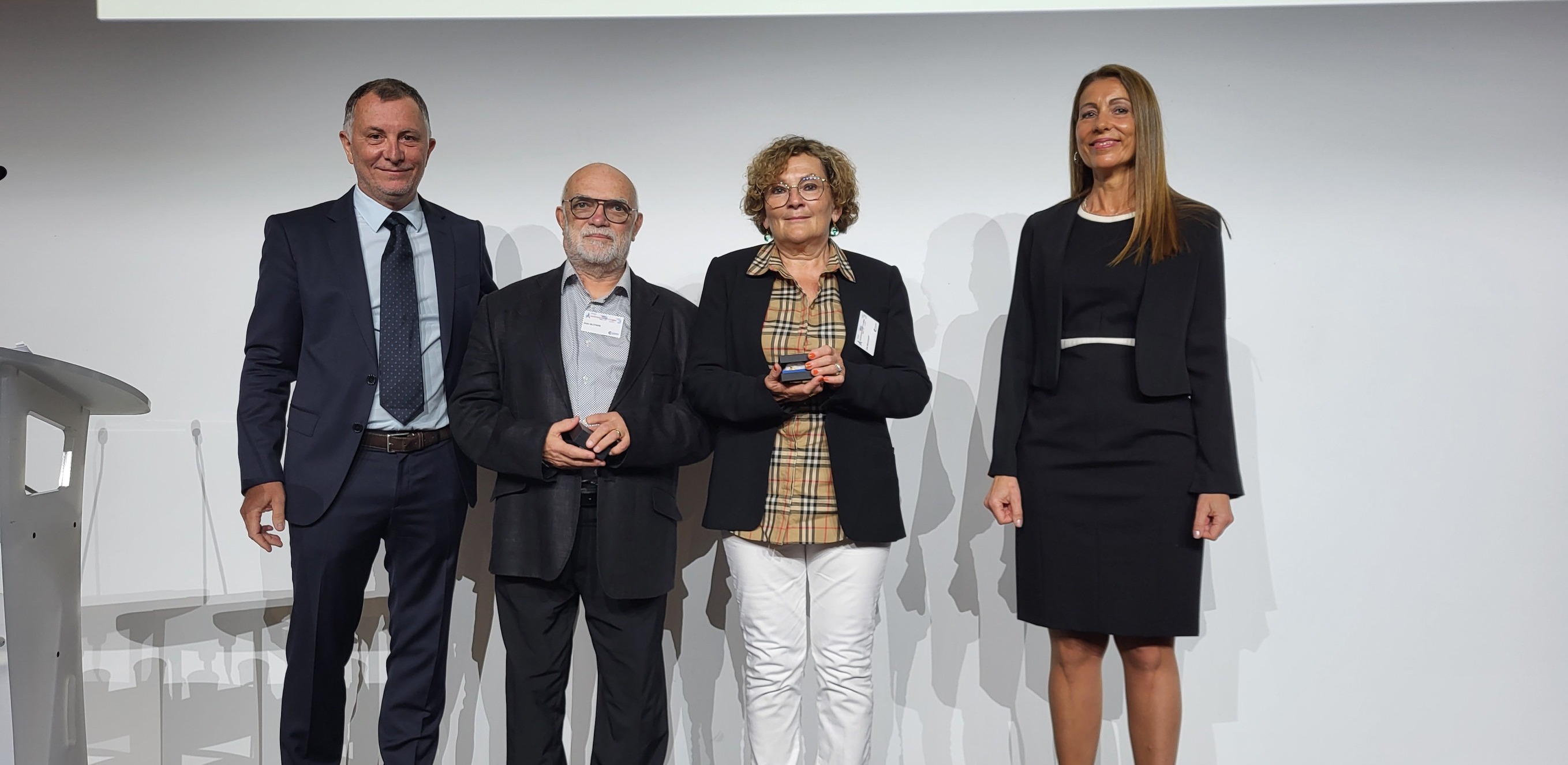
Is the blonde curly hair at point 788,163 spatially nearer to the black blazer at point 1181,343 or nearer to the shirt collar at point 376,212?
the black blazer at point 1181,343

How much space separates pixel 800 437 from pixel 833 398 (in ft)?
0.42

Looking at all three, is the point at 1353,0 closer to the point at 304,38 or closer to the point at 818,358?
the point at 818,358

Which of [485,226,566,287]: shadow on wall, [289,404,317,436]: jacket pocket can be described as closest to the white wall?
[485,226,566,287]: shadow on wall

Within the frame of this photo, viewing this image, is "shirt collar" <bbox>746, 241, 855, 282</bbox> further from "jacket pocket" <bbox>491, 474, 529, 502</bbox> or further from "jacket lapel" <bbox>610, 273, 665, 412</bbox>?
"jacket pocket" <bbox>491, 474, 529, 502</bbox>

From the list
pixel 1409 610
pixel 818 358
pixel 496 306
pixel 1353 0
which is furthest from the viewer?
pixel 1409 610

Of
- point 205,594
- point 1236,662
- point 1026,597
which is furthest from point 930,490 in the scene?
point 205,594

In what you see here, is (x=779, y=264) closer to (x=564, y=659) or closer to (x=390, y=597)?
(x=564, y=659)

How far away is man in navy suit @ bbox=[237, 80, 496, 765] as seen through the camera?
226cm

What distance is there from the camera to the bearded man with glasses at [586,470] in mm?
2227

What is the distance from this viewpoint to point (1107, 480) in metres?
2.13

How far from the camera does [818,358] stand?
2105 millimetres

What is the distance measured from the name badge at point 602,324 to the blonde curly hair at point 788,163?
1.42 feet

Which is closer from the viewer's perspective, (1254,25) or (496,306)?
(496,306)

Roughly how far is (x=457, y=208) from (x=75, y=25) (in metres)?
1.32
